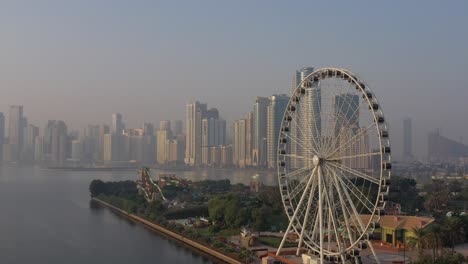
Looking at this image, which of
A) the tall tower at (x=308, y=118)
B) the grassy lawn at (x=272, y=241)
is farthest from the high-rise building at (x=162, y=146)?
the tall tower at (x=308, y=118)

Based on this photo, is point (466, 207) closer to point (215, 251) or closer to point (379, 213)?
point (215, 251)

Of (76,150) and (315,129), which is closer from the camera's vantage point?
(315,129)

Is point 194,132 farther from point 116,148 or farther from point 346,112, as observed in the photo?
point 346,112

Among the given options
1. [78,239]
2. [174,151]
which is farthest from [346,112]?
[174,151]

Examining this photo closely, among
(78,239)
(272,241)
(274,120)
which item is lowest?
(78,239)

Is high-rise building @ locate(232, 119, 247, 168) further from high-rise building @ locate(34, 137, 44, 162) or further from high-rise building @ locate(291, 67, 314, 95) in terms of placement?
high-rise building @ locate(34, 137, 44, 162)

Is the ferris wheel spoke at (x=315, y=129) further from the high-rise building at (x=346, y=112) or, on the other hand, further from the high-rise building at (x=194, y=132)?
the high-rise building at (x=194, y=132)

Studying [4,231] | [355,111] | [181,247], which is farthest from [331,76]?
[4,231]
